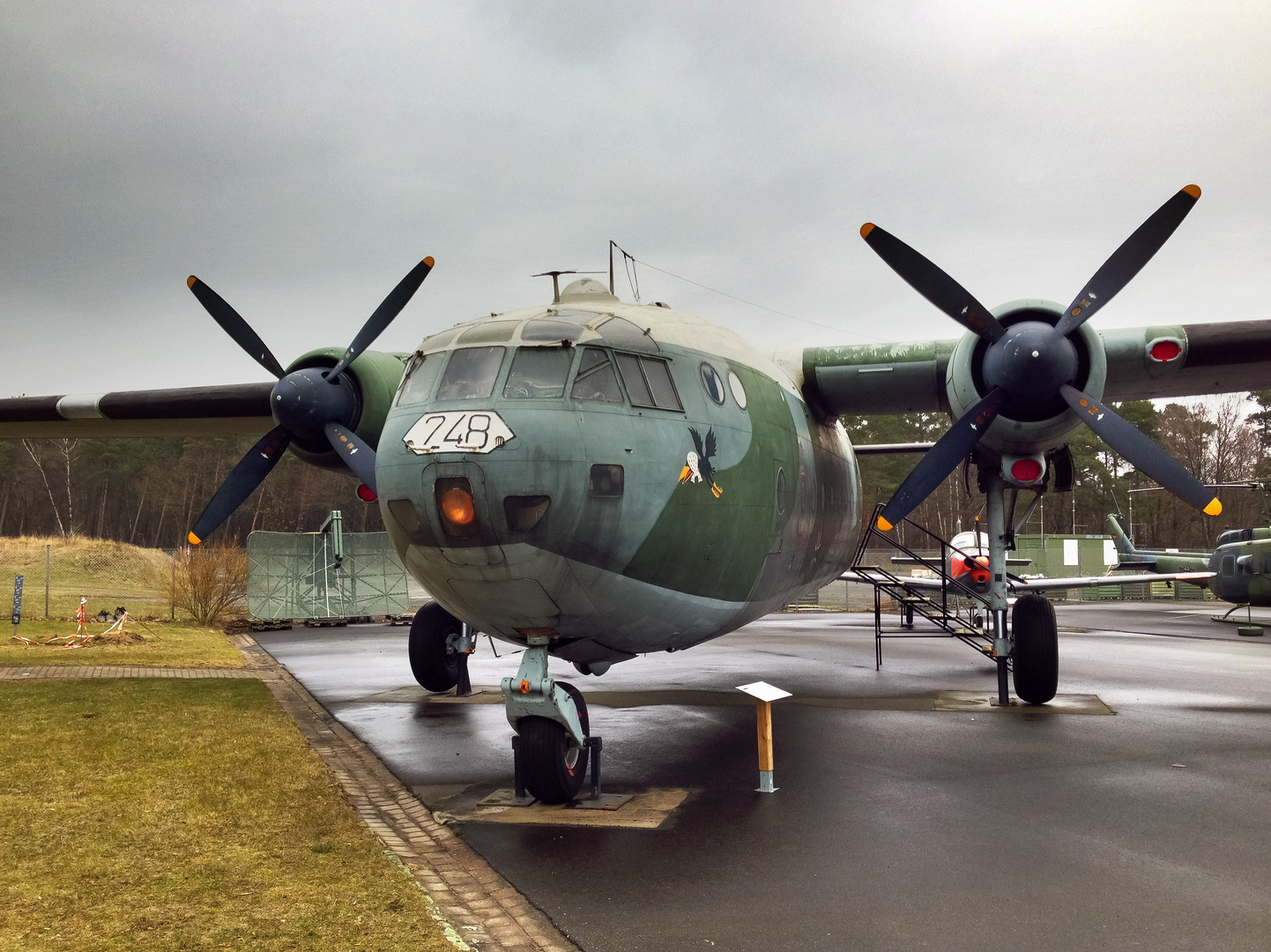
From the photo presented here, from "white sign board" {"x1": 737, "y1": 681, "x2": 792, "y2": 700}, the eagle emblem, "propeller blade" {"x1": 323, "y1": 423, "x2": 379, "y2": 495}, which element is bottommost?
"white sign board" {"x1": 737, "y1": 681, "x2": 792, "y2": 700}

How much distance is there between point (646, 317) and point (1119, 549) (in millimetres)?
38236

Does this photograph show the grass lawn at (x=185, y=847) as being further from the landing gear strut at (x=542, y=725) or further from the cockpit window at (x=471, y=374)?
the cockpit window at (x=471, y=374)

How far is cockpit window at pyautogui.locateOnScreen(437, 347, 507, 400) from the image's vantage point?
6527 mm

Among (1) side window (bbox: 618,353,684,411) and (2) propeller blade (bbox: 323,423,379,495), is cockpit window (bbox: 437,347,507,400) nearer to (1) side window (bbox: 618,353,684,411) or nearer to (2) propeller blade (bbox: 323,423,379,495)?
(1) side window (bbox: 618,353,684,411)

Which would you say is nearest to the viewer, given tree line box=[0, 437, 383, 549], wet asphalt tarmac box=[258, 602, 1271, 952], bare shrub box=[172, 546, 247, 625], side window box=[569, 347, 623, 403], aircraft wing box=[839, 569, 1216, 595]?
wet asphalt tarmac box=[258, 602, 1271, 952]

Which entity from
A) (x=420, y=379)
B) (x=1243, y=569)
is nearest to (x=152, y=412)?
(x=420, y=379)

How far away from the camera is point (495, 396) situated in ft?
21.0

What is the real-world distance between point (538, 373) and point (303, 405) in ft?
19.2

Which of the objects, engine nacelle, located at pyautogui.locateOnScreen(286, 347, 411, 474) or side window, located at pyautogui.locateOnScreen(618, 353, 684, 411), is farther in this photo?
engine nacelle, located at pyautogui.locateOnScreen(286, 347, 411, 474)

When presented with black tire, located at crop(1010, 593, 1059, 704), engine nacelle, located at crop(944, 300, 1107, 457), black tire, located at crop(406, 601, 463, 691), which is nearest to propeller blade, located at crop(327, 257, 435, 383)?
black tire, located at crop(406, 601, 463, 691)

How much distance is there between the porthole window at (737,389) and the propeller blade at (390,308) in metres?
4.65

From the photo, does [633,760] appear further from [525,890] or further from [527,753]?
[525,890]

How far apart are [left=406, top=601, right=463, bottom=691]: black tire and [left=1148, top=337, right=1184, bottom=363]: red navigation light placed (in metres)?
9.63

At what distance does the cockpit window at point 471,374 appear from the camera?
6527mm
